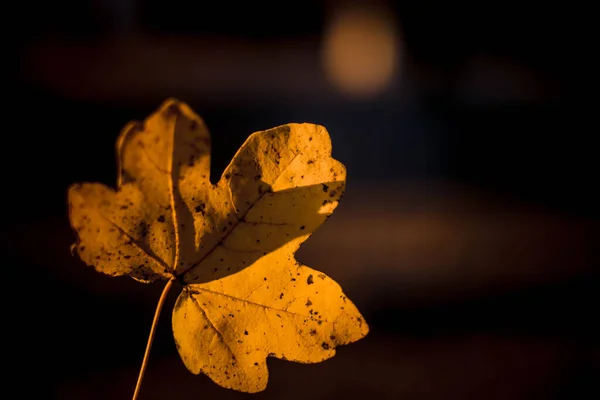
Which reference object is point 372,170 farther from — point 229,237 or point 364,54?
point 229,237

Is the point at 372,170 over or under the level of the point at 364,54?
under

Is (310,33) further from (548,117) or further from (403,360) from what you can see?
(403,360)

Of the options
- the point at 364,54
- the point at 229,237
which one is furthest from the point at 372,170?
the point at 229,237

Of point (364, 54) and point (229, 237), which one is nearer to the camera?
point (229, 237)

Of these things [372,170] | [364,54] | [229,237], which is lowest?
[372,170]

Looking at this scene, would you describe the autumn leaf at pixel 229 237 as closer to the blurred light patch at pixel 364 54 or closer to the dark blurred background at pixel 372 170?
the dark blurred background at pixel 372 170
